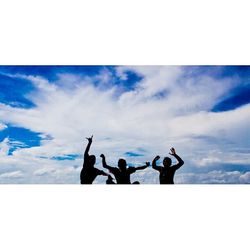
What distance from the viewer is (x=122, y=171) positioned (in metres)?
5.45

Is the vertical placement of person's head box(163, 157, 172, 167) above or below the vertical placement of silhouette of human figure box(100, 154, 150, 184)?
above

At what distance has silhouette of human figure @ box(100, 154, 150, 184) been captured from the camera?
543 cm

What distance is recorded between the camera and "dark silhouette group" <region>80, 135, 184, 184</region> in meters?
5.43

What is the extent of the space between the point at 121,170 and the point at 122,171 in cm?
2

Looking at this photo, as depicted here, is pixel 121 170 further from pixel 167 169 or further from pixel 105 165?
pixel 167 169

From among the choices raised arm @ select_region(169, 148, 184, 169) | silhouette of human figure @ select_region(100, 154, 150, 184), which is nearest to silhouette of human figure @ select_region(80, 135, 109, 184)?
silhouette of human figure @ select_region(100, 154, 150, 184)

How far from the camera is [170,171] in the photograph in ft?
17.8

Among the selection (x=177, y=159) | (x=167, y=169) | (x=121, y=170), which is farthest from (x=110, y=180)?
(x=177, y=159)

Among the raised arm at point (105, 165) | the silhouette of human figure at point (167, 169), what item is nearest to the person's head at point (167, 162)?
the silhouette of human figure at point (167, 169)

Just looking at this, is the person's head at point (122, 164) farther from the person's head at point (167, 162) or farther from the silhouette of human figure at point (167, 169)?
the person's head at point (167, 162)

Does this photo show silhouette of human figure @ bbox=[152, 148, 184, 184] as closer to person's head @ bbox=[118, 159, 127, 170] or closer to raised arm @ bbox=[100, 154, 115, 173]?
person's head @ bbox=[118, 159, 127, 170]

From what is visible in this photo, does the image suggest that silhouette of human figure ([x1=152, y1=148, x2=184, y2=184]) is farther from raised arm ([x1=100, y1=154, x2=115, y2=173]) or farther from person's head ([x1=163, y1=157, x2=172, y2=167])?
raised arm ([x1=100, y1=154, x2=115, y2=173])

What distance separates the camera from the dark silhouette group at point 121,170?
214 inches

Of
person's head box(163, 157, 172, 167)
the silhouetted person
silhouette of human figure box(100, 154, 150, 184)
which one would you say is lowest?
the silhouetted person
